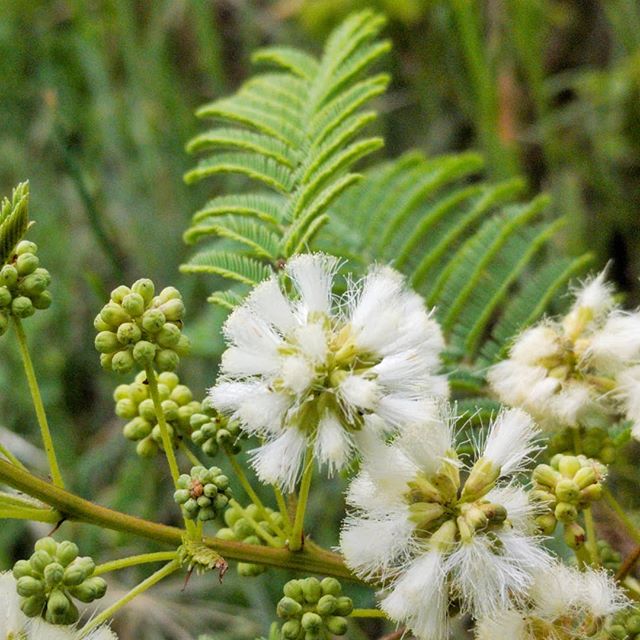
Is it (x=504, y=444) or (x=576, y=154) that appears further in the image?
(x=576, y=154)

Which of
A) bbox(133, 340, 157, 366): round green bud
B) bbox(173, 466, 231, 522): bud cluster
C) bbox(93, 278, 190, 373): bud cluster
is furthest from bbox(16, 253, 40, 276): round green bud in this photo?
bbox(173, 466, 231, 522): bud cluster

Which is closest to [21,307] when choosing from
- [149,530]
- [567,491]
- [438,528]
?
[149,530]

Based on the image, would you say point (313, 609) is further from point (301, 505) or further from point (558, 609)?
point (558, 609)

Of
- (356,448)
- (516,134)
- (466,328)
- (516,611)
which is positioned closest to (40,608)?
(356,448)

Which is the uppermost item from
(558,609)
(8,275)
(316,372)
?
(8,275)

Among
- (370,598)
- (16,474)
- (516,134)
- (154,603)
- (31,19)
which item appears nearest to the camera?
(16,474)

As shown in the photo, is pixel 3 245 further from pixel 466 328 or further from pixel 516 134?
pixel 516 134
